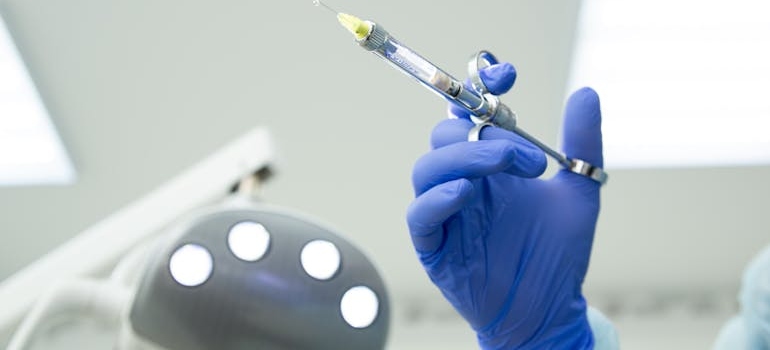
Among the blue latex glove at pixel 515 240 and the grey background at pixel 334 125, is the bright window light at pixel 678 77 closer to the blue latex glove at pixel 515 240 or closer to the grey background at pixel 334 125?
the grey background at pixel 334 125

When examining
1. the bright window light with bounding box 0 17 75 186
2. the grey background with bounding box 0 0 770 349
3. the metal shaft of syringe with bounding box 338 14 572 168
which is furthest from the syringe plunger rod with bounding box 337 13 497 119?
the bright window light with bounding box 0 17 75 186

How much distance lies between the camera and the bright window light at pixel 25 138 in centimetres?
247

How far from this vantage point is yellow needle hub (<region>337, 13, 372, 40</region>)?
784mm

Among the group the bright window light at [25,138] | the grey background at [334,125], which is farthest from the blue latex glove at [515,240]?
the bright window light at [25,138]

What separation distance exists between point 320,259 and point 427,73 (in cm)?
27

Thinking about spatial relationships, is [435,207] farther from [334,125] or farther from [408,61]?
[334,125]

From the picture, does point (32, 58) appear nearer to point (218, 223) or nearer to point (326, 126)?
point (326, 126)

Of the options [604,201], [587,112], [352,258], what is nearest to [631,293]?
[604,201]

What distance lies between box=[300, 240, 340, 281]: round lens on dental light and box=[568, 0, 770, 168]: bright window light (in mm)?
1482

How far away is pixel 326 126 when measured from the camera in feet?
8.34

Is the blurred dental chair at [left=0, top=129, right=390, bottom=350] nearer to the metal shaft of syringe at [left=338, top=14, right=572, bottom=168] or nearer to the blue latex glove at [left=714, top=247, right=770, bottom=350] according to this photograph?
the metal shaft of syringe at [left=338, top=14, right=572, bottom=168]

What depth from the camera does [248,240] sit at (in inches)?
37.5

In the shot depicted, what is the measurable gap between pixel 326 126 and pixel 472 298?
4.97 feet

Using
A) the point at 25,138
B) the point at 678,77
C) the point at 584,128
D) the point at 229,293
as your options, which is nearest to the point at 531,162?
A: the point at 584,128
